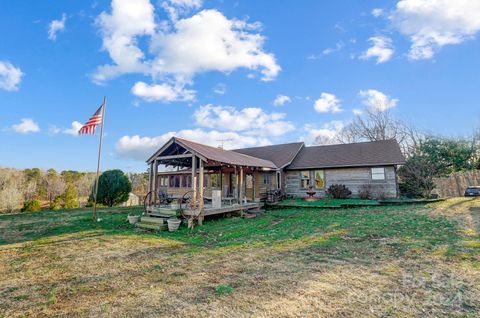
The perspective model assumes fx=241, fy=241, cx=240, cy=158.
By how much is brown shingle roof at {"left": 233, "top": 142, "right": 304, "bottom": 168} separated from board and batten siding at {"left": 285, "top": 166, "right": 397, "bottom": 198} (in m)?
1.21

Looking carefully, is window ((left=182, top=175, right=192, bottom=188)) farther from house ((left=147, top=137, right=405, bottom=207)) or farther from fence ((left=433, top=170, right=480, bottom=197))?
fence ((left=433, top=170, right=480, bottom=197))

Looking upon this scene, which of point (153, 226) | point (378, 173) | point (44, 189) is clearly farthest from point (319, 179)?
point (44, 189)

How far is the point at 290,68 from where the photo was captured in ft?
51.8

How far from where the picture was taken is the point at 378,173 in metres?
17.7

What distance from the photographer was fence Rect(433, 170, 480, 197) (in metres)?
20.2

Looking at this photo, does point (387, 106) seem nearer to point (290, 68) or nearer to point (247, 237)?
point (290, 68)

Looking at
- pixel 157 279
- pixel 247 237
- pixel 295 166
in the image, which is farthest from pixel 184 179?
pixel 157 279

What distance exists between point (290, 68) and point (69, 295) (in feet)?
51.2

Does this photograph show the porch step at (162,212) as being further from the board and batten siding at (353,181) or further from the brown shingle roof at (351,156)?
the brown shingle roof at (351,156)

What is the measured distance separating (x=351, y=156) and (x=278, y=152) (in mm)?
6433

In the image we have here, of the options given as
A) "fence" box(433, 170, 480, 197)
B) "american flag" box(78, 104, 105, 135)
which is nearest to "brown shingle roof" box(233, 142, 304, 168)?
"fence" box(433, 170, 480, 197)

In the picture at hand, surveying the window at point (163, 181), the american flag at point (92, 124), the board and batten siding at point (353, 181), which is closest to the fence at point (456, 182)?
the board and batten siding at point (353, 181)

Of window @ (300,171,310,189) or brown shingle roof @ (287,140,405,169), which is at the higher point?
brown shingle roof @ (287,140,405,169)

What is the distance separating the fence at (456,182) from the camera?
20.2 metres
